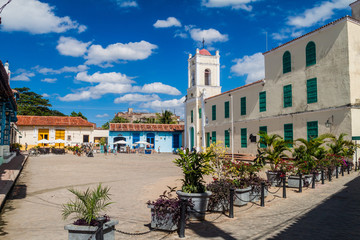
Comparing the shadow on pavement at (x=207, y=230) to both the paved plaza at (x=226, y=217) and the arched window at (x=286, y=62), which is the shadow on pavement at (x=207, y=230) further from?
the arched window at (x=286, y=62)

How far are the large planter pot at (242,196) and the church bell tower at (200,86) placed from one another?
23469mm

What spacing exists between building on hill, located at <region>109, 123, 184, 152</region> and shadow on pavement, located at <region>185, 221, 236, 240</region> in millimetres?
34646

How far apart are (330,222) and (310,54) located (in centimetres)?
1481


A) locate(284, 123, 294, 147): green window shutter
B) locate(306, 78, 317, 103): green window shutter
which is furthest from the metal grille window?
locate(306, 78, 317, 103): green window shutter

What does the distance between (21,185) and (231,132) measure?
749 inches

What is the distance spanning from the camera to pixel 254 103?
23.2 metres

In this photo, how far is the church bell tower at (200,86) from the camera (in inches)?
1264

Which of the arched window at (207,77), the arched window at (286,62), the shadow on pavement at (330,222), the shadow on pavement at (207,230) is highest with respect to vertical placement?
the arched window at (207,77)

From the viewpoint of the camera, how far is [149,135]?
4234 centimetres

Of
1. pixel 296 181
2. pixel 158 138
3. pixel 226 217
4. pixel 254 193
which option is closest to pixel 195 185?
pixel 226 217

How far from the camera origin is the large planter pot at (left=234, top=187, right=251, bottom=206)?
7.67m

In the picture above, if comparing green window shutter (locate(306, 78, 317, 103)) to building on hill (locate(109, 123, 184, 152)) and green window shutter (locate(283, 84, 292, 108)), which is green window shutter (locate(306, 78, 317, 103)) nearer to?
green window shutter (locate(283, 84, 292, 108))

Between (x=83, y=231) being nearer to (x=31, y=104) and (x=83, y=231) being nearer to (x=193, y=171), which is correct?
(x=193, y=171)

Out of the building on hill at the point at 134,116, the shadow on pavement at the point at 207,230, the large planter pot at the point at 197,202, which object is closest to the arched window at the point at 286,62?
the large planter pot at the point at 197,202
